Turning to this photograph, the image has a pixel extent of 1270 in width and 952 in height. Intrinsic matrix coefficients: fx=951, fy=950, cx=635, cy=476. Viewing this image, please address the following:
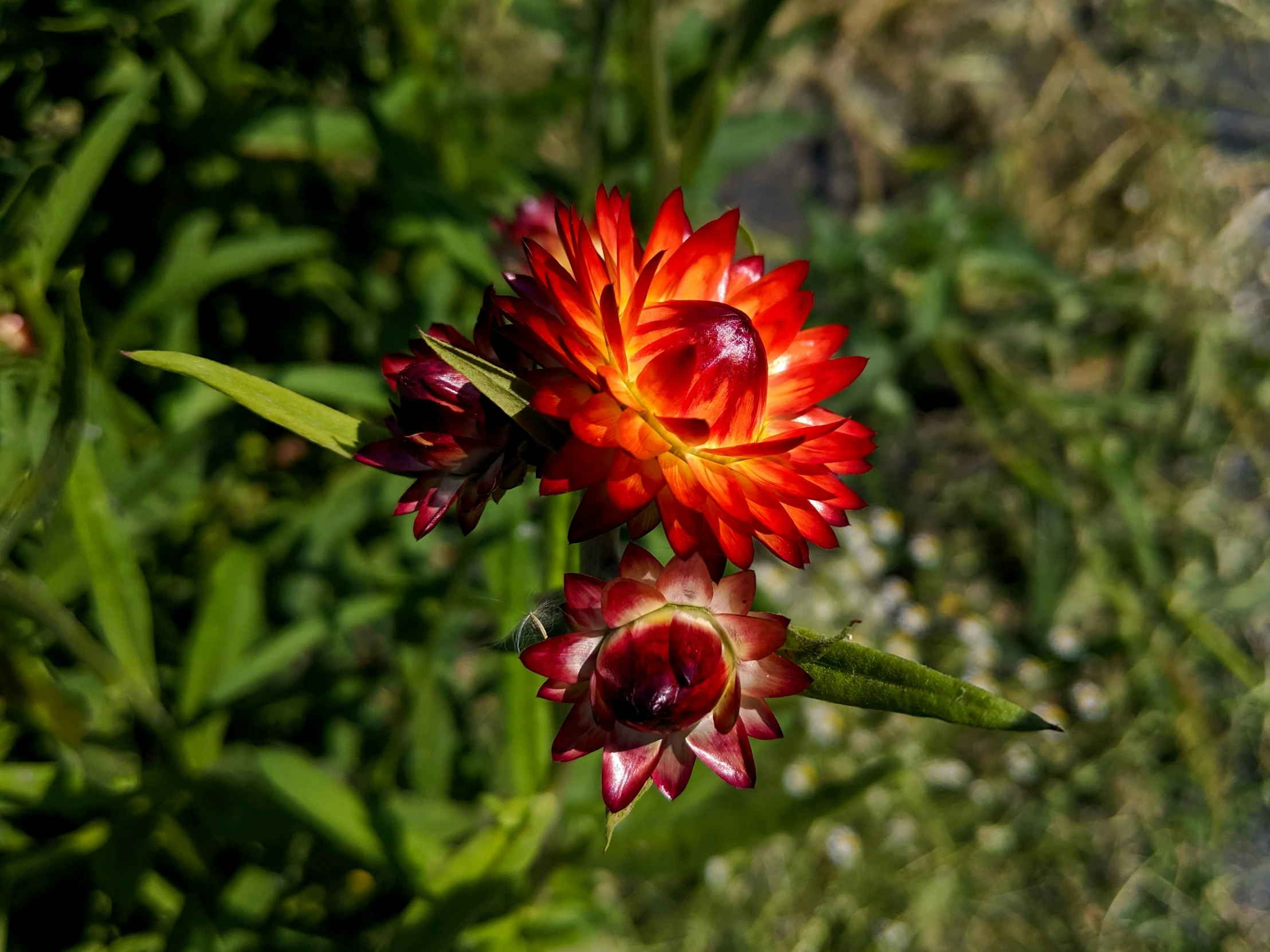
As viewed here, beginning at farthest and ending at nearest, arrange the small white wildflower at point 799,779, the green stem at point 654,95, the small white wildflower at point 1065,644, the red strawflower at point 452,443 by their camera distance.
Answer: the small white wildflower at point 1065,644 < the small white wildflower at point 799,779 < the green stem at point 654,95 < the red strawflower at point 452,443

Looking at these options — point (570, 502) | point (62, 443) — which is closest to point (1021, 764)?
point (570, 502)

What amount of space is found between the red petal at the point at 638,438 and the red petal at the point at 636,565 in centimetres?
9

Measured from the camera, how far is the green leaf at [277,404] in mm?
809

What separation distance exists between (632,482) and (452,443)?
191 millimetres

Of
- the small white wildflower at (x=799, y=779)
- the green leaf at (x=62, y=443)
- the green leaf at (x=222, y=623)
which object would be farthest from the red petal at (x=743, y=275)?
the small white wildflower at (x=799, y=779)

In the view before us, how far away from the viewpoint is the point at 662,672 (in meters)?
0.80

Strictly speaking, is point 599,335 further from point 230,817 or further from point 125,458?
point 125,458

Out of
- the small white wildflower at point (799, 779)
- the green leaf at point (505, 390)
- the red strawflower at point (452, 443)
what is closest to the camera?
the green leaf at point (505, 390)

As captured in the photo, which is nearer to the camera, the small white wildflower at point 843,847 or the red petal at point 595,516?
the red petal at point 595,516

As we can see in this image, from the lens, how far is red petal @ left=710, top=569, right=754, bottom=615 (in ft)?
2.81

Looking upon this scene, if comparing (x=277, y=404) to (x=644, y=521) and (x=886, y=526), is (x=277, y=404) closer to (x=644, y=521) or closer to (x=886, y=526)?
(x=644, y=521)

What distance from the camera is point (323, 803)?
135 cm

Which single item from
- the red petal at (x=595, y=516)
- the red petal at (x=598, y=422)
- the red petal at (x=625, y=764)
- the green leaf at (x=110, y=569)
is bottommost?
the green leaf at (x=110, y=569)

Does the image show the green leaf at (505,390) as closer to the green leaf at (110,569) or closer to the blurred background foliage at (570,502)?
the blurred background foliage at (570,502)
